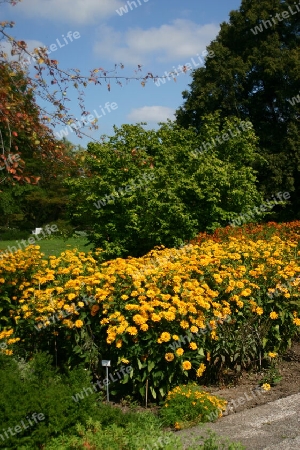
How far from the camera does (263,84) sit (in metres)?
22.1

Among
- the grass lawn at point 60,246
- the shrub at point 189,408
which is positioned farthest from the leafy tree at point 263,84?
the shrub at point 189,408

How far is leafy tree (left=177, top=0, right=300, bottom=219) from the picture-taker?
20250 mm

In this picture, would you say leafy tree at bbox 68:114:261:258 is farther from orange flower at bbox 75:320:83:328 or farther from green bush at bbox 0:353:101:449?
green bush at bbox 0:353:101:449

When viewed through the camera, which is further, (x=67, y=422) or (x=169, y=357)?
(x=169, y=357)

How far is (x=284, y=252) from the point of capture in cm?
606

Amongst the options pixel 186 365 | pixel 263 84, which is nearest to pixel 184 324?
pixel 186 365

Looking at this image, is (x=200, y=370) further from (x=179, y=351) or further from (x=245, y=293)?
(x=245, y=293)

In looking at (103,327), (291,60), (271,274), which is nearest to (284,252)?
(271,274)

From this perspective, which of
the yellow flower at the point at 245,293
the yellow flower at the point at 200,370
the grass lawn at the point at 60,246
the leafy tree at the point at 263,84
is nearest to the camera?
the yellow flower at the point at 200,370

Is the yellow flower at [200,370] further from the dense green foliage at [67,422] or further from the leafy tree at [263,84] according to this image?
the leafy tree at [263,84]

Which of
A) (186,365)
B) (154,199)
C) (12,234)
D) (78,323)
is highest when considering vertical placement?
(12,234)

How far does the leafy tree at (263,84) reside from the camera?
20.2 meters

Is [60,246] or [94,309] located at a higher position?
[60,246]

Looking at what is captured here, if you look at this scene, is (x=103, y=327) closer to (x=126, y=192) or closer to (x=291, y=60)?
(x=126, y=192)
